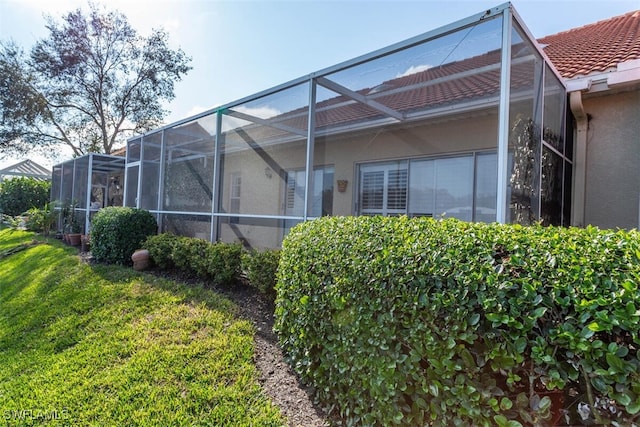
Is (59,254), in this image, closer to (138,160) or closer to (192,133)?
(138,160)

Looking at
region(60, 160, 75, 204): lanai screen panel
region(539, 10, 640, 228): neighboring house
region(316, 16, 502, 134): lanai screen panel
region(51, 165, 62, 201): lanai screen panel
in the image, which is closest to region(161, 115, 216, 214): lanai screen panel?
region(316, 16, 502, 134): lanai screen panel

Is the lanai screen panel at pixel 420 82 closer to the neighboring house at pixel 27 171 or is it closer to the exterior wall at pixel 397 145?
the exterior wall at pixel 397 145

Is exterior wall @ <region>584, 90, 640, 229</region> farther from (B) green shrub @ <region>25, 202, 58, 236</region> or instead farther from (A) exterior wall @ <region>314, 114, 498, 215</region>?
(B) green shrub @ <region>25, 202, 58, 236</region>

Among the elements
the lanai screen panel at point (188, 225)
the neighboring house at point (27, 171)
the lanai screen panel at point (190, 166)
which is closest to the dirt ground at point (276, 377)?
the lanai screen panel at point (188, 225)

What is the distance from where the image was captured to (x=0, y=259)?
924 cm

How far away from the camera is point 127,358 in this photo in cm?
345

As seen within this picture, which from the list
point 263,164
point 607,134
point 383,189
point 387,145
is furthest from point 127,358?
point 607,134

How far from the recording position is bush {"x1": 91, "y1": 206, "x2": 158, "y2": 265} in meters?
7.10

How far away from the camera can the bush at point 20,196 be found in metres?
18.3

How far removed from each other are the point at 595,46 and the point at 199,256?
8326 mm

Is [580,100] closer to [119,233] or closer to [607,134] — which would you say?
[607,134]

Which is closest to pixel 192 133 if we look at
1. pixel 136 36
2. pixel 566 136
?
pixel 566 136

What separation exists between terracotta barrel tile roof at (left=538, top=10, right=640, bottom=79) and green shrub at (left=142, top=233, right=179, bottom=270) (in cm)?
747

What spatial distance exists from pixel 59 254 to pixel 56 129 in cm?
1424
